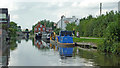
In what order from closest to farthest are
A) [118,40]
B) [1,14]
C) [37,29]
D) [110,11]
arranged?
1. [118,40]
2. [110,11]
3. [1,14]
4. [37,29]

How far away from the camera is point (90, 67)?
770 inches

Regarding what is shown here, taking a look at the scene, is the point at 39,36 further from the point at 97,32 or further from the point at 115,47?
the point at 115,47

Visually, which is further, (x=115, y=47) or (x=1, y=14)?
(x=1, y=14)

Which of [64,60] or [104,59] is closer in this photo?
[64,60]

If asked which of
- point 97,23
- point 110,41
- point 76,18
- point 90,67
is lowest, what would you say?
point 90,67

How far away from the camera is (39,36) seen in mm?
117750

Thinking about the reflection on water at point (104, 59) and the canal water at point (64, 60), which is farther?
the reflection on water at point (104, 59)

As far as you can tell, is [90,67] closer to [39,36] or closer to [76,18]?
[39,36]

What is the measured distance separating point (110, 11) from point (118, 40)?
2740cm

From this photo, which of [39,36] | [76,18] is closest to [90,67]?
[39,36]

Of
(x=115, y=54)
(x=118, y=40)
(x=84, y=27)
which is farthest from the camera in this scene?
(x=84, y=27)

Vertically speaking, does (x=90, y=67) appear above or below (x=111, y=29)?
→ below

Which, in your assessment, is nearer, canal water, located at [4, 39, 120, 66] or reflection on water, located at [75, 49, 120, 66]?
canal water, located at [4, 39, 120, 66]

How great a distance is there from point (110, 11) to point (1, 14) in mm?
75293
